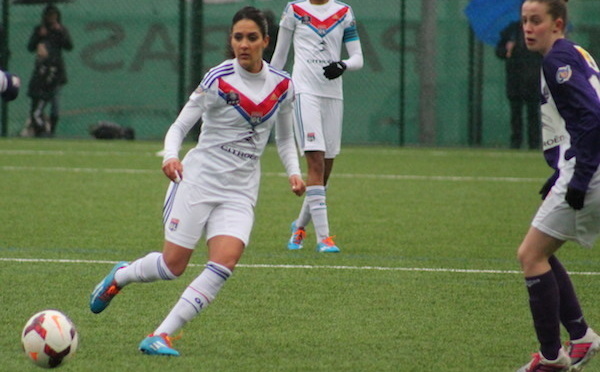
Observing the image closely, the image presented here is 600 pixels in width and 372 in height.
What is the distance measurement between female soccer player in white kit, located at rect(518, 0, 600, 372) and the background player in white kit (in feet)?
13.6

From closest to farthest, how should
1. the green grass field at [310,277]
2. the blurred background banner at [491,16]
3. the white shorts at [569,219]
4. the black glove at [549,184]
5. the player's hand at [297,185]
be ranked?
1. the white shorts at [569,219]
2. the black glove at [549,184]
3. the green grass field at [310,277]
4. the player's hand at [297,185]
5. the blurred background banner at [491,16]

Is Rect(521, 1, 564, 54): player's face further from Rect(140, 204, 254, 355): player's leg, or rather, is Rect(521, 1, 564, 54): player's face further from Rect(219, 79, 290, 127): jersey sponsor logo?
Rect(140, 204, 254, 355): player's leg

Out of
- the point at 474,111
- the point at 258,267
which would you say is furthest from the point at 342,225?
the point at 474,111

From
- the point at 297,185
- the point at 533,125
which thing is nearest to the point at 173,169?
the point at 297,185

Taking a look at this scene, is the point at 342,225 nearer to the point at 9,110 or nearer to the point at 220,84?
the point at 220,84

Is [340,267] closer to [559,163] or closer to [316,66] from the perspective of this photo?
[316,66]

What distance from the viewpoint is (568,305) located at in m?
5.45

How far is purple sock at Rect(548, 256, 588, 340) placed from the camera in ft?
17.8

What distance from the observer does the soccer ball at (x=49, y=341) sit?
506 cm

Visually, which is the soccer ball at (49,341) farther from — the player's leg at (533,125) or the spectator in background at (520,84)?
the player's leg at (533,125)

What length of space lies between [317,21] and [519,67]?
1134 cm

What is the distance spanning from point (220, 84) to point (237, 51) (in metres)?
0.18

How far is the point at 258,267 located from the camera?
27.2 ft

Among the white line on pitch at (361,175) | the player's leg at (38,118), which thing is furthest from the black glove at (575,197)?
the player's leg at (38,118)
